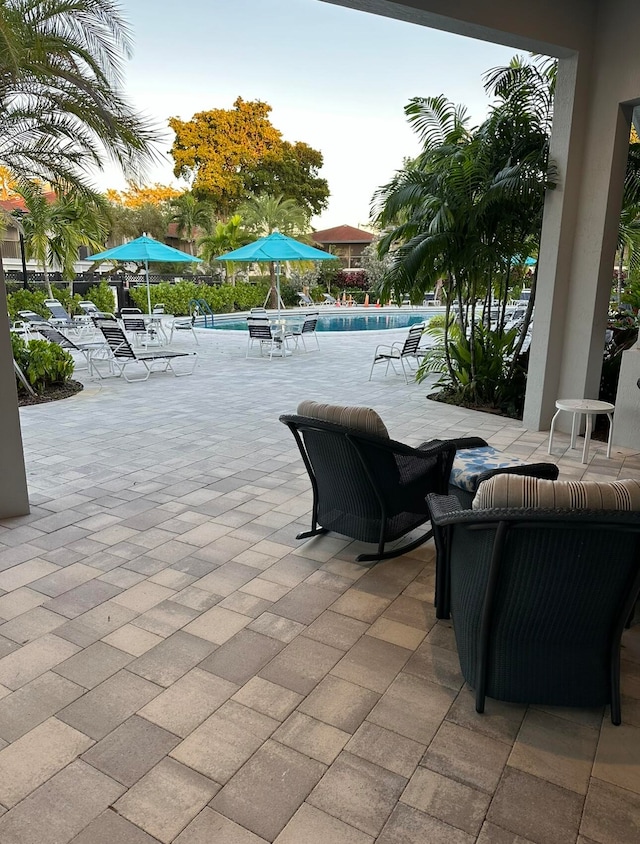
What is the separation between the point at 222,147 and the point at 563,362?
27.3 m

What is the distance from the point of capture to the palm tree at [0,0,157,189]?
20.7 ft

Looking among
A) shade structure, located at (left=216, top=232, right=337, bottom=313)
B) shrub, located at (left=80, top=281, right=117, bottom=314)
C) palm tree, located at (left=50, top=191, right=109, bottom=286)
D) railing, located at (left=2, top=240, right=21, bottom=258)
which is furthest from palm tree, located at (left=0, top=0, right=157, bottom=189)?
railing, located at (left=2, top=240, right=21, bottom=258)

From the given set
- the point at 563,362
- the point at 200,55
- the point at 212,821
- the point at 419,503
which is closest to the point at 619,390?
the point at 563,362

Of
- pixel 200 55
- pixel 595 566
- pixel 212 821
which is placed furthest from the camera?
pixel 200 55

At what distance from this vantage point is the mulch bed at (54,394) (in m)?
7.67

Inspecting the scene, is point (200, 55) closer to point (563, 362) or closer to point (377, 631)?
point (563, 362)

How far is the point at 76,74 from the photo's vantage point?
6.55 m

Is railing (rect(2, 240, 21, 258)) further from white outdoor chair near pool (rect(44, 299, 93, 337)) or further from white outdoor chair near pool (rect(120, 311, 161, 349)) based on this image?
white outdoor chair near pool (rect(120, 311, 161, 349))

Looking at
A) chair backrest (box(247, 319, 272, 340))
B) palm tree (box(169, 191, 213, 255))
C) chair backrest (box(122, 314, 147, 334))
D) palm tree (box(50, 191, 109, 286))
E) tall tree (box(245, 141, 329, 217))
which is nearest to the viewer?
palm tree (box(50, 191, 109, 286))

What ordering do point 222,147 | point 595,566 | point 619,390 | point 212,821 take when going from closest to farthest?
point 212,821
point 595,566
point 619,390
point 222,147

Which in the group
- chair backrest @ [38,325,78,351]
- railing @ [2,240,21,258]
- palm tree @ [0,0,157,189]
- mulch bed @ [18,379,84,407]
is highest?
palm tree @ [0,0,157,189]

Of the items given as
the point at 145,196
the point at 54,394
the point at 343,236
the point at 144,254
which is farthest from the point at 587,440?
the point at 343,236

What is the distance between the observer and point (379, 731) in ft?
6.98

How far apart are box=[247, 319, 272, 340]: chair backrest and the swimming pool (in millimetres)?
7519
